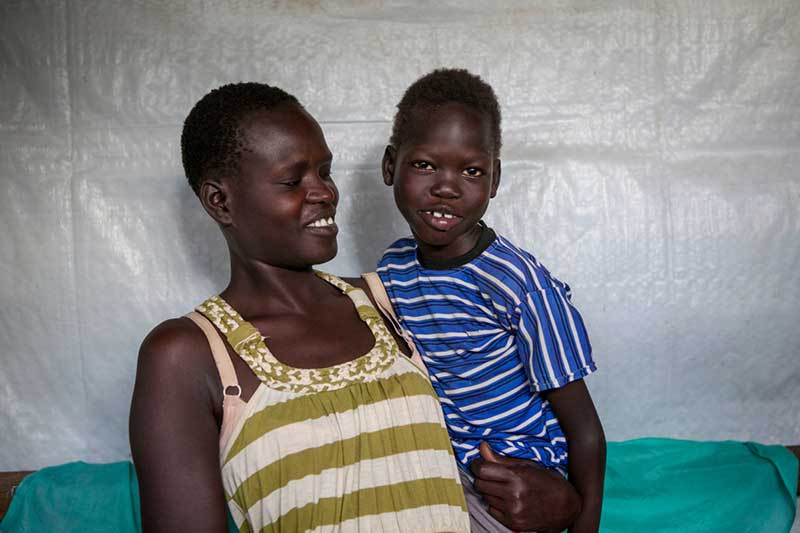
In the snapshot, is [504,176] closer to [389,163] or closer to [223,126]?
[389,163]

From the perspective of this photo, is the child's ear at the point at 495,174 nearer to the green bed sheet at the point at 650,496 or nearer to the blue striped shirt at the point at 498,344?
the blue striped shirt at the point at 498,344

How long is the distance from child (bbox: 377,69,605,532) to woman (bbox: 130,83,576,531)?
8 cm

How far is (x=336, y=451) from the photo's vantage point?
111cm

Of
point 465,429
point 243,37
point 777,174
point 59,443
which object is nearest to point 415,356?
point 465,429

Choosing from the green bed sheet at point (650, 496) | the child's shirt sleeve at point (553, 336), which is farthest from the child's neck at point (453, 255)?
the green bed sheet at point (650, 496)

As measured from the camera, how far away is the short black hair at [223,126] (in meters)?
1.19

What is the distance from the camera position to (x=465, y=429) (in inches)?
52.6

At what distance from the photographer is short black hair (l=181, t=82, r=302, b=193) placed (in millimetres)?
1191

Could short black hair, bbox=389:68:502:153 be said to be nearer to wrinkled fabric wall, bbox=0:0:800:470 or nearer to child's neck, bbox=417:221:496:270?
child's neck, bbox=417:221:496:270

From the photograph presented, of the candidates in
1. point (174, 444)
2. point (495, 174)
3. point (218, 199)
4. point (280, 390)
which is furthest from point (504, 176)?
point (174, 444)

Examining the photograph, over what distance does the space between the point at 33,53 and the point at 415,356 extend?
4.09 feet

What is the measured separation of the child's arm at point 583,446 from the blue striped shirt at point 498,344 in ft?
0.10

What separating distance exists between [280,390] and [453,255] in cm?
38

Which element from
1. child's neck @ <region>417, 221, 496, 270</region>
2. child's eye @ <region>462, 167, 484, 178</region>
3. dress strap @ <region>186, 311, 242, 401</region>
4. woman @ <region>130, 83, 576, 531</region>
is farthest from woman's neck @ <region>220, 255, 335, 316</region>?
child's eye @ <region>462, 167, 484, 178</region>
